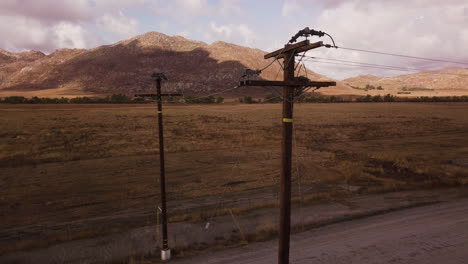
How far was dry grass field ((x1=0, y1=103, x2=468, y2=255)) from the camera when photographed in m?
16.7

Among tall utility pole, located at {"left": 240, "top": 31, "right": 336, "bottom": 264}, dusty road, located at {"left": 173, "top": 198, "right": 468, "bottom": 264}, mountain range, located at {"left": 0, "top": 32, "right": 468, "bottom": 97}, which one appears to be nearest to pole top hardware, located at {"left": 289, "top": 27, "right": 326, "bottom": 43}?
tall utility pole, located at {"left": 240, "top": 31, "right": 336, "bottom": 264}

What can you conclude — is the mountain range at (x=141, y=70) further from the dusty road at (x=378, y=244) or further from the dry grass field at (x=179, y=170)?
the dusty road at (x=378, y=244)

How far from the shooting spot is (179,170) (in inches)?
1006

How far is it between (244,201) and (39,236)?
10.1m

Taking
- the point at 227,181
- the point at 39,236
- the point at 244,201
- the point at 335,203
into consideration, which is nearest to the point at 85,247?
the point at 39,236

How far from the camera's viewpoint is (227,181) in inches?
899

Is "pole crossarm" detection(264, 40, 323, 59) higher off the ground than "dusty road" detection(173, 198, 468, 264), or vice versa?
"pole crossarm" detection(264, 40, 323, 59)

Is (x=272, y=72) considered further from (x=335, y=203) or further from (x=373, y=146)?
(x=335, y=203)

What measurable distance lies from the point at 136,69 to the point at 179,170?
122 meters

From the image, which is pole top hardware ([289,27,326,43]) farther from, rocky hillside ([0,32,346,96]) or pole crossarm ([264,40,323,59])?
rocky hillside ([0,32,346,96])

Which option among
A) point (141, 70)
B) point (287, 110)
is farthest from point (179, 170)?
point (141, 70)

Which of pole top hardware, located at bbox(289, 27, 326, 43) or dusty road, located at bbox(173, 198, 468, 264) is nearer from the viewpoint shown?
pole top hardware, located at bbox(289, 27, 326, 43)

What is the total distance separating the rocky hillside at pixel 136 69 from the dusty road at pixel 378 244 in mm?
110239

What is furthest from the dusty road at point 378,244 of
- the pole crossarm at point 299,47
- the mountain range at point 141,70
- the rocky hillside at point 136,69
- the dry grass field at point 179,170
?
the rocky hillside at point 136,69
